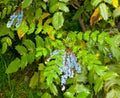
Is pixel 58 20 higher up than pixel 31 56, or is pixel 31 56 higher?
pixel 58 20

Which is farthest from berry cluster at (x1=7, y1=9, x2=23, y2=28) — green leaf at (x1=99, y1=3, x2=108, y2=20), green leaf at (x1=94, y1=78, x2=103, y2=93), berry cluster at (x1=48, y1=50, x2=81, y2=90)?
green leaf at (x1=94, y1=78, x2=103, y2=93)

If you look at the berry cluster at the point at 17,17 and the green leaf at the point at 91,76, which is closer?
the green leaf at the point at 91,76

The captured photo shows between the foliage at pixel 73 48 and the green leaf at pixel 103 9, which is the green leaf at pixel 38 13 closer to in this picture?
the foliage at pixel 73 48

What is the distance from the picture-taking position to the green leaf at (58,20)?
191cm

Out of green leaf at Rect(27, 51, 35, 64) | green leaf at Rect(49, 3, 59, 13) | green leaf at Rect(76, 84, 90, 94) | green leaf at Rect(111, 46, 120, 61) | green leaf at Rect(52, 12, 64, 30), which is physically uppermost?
green leaf at Rect(49, 3, 59, 13)

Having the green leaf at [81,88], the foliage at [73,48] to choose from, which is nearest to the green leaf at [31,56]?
the foliage at [73,48]

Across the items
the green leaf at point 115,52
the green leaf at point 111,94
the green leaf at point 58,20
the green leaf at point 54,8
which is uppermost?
the green leaf at point 54,8

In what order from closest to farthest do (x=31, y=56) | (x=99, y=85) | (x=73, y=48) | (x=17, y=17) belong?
(x=99, y=85), (x=73, y=48), (x=31, y=56), (x=17, y=17)

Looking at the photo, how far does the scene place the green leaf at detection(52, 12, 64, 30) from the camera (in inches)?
75.1

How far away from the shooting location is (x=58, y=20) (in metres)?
1.92

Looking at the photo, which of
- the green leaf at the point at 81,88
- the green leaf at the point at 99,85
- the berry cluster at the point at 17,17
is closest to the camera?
the green leaf at the point at 99,85

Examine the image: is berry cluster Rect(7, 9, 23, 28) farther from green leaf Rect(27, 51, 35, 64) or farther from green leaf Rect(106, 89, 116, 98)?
green leaf Rect(106, 89, 116, 98)

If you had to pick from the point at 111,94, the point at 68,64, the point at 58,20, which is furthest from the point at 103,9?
the point at 111,94

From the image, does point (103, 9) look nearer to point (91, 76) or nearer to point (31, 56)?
point (91, 76)
